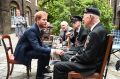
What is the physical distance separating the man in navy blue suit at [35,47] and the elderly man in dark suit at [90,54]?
1303 mm

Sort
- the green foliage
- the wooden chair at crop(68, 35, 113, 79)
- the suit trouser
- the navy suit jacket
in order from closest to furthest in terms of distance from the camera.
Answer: the wooden chair at crop(68, 35, 113, 79) → the navy suit jacket → the suit trouser → the green foliage

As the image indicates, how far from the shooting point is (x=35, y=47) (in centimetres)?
559

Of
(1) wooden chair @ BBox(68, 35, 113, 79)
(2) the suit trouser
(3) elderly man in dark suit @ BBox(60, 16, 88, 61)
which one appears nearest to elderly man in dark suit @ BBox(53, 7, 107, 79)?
(1) wooden chair @ BBox(68, 35, 113, 79)

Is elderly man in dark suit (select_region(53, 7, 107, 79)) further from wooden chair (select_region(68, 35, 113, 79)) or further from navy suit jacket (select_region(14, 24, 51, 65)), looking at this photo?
navy suit jacket (select_region(14, 24, 51, 65))

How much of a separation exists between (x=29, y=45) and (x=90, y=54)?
2.10m

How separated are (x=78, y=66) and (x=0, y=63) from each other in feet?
16.8

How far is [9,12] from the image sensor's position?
2477 cm

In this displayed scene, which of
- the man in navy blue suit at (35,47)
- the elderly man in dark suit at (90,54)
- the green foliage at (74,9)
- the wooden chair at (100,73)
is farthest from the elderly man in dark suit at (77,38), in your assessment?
the green foliage at (74,9)

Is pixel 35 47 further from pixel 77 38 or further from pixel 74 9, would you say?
pixel 74 9

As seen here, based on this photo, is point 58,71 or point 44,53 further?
point 44,53

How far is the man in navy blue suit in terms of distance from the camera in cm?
563

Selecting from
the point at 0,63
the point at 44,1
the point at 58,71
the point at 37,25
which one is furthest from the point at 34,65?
the point at 44,1

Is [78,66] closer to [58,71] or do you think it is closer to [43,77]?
[58,71]

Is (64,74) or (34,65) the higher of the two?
(64,74)
